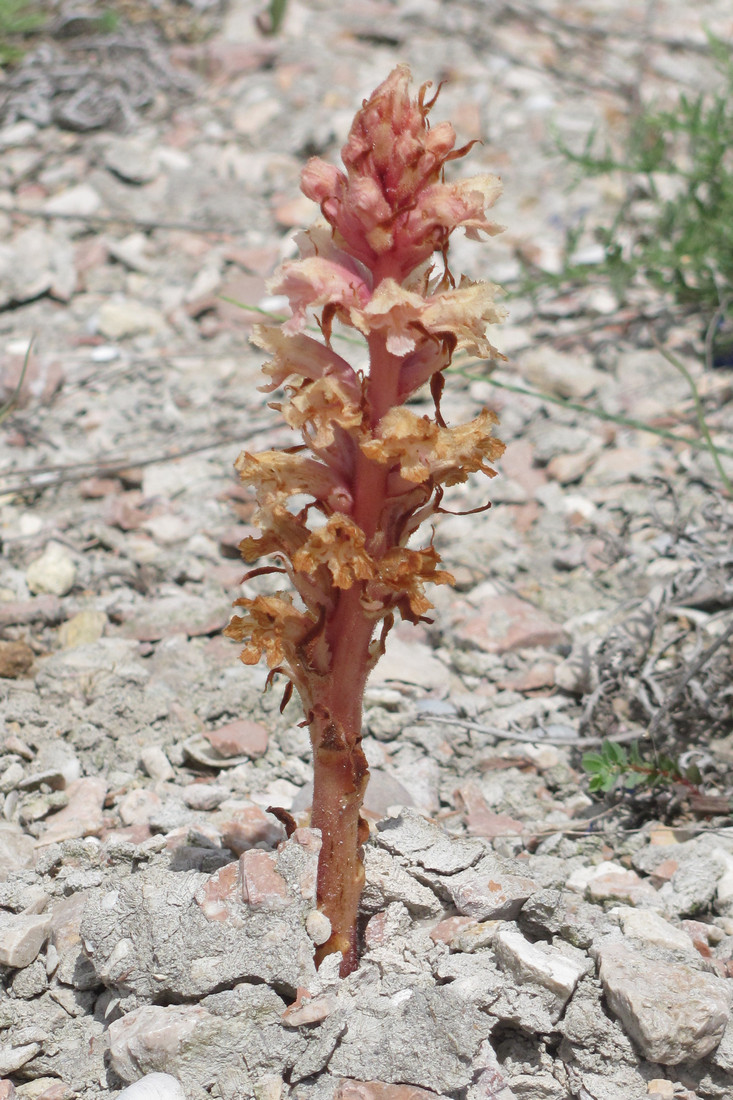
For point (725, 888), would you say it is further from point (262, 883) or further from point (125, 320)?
point (125, 320)

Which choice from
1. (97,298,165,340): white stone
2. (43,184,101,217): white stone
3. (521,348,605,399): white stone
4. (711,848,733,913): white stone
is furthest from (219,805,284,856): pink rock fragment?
(43,184,101,217): white stone


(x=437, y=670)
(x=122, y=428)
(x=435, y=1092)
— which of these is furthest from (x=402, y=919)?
(x=122, y=428)

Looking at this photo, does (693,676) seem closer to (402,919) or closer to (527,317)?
(402,919)

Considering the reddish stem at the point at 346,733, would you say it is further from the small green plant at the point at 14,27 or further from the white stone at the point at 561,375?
the small green plant at the point at 14,27

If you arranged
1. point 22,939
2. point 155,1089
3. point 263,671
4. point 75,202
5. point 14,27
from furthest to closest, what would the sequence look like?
point 14,27 < point 75,202 < point 263,671 < point 22,939 < point 155,1089

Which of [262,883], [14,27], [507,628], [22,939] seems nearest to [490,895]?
[262,883]

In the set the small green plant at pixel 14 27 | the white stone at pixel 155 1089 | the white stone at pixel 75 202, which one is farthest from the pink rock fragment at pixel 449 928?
the small green plant at pixel 14 27
